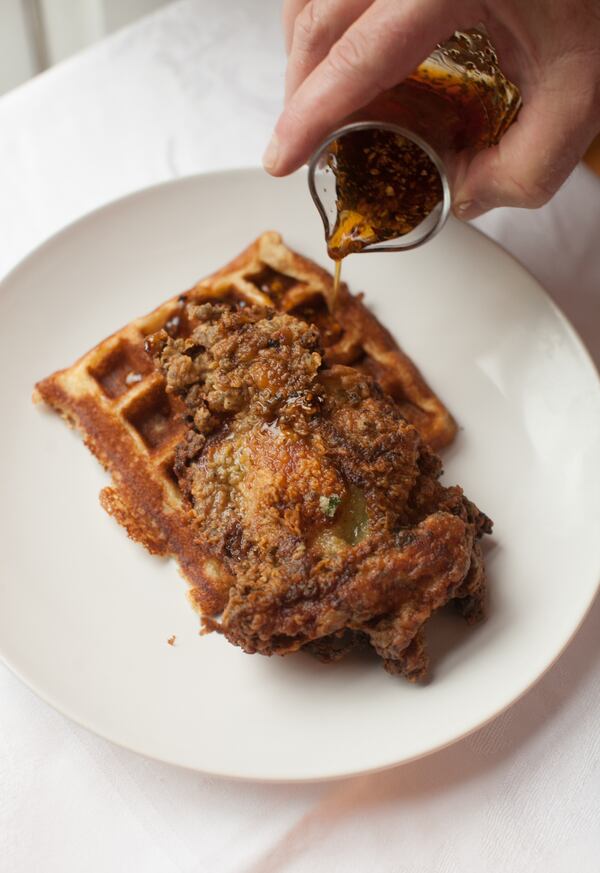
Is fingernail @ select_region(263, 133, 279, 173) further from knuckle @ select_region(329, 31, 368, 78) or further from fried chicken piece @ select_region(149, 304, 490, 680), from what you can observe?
fried chicken piece @ select_region(149, 304, 490, 680)

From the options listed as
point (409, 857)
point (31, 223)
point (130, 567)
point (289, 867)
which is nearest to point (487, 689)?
point (409, 857)

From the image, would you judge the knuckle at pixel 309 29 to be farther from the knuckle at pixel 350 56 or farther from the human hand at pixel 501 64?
the knuckle at pixel 350 56

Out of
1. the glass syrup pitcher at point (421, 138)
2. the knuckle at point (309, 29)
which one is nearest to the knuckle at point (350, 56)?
the glass syrup pitcher at point (421, 138)

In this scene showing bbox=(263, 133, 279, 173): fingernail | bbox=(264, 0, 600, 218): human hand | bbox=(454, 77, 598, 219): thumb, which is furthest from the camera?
bbox=(263, 133, 279, 173): fingernail

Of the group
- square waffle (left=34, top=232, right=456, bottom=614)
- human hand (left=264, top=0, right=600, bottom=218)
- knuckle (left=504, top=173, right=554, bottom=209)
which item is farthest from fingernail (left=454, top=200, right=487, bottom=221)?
square waffle (left=34, top=232, right=456, bottom=614)

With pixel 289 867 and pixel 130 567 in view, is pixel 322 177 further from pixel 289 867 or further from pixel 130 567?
pixel 289 867

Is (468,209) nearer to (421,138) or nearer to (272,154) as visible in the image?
(421,138)
